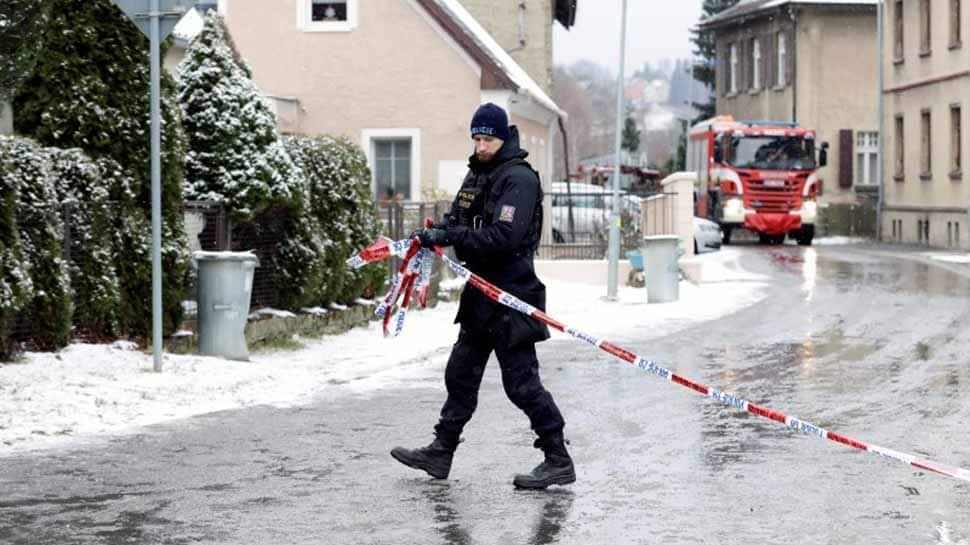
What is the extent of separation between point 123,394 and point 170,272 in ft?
8.82

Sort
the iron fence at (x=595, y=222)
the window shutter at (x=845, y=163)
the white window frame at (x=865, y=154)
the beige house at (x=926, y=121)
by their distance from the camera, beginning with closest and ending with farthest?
the iron fence at (x=595, y=222), the beige house at (x=926, y=121), the window shutter at (x=845, y=163), the white window frame at (x=865, y=154)

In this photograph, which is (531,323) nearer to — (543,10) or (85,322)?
(85,322)

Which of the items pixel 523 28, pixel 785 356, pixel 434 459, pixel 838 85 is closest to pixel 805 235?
pixel 523 28

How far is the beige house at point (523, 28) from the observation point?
4706cm

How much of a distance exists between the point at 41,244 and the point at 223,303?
2.19m

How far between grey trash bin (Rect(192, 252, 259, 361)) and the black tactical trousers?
642 centimetres

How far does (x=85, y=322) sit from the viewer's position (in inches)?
574

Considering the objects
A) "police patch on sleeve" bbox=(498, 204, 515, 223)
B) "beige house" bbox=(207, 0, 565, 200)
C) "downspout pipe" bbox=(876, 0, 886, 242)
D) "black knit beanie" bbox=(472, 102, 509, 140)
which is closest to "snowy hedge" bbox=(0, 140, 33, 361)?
"black knit beanie" bbox=(472, 102, 509, 140)

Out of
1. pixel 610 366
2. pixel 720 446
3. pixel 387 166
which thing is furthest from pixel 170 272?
pixel 387 166

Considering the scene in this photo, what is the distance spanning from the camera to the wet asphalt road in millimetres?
8031

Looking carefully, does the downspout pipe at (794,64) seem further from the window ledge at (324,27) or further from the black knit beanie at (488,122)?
the black knit beanie at (488,122)

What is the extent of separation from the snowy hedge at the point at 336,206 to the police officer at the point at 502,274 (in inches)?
337

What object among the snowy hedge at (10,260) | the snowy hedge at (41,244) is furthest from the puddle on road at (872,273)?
the snowy hedge at (10,260)

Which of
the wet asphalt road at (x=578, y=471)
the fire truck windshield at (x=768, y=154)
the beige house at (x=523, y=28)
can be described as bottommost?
the wet asphalt road at (x=578, y=471)
